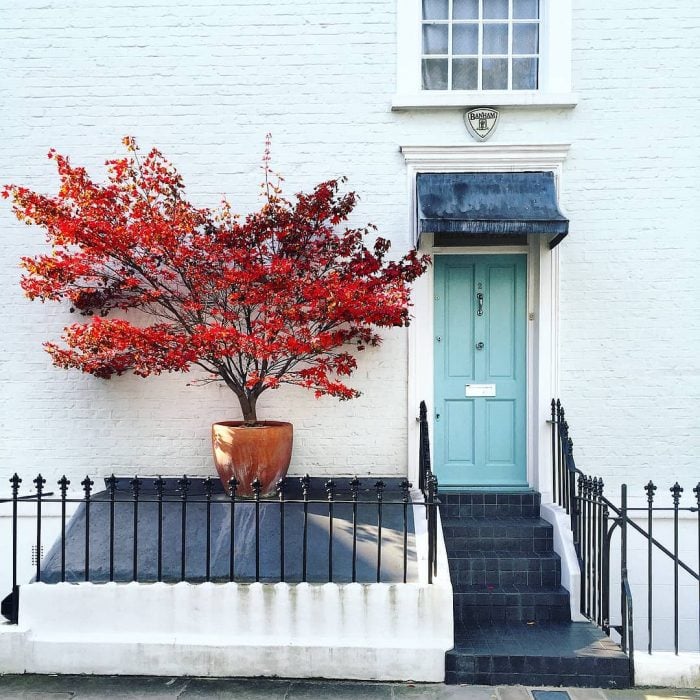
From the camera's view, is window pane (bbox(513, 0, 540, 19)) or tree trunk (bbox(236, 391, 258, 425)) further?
window pane (bbox(513, 0, 540, 19))

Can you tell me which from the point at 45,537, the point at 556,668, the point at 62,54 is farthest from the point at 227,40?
the point at 556,668

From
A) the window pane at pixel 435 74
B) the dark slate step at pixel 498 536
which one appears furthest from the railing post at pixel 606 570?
the window pane at pixel 435 74

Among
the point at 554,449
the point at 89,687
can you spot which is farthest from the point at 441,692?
the point at 554,449

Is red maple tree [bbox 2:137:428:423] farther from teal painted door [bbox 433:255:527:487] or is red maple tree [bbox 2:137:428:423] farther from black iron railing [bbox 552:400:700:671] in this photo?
black iron railing [bbox 552:400:700:671]

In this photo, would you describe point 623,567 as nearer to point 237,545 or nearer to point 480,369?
point 480,369

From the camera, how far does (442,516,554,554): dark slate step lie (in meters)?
5.73

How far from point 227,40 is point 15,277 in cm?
332

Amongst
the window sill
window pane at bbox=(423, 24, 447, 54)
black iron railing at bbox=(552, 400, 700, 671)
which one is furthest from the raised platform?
window pane at bbox=(423, 24, 447, 54)

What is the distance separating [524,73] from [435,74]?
94 centimetres

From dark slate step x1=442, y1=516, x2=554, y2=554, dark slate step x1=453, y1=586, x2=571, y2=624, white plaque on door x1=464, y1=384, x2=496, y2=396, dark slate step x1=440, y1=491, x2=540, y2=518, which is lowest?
dark slate step x1=453, y1=586, x2=571, y2=624

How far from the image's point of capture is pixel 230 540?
197 inches

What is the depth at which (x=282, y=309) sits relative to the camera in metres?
5.43

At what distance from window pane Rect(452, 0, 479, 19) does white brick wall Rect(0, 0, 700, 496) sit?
2.66 ft

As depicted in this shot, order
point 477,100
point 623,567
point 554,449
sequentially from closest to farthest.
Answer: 1. point 623,567
2. point 554,449
3. point 477,100
